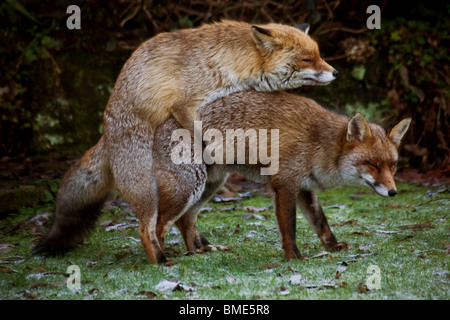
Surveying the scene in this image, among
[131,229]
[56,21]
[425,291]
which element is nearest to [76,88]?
[56,21]

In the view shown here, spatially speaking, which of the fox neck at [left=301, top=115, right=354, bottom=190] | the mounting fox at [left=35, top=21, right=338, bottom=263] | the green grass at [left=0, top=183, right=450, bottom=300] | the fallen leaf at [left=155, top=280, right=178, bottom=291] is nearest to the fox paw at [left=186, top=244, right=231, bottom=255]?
the green grass at [left=0, top=183, right=450, bottom=300]

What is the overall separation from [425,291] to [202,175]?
268 centimetres

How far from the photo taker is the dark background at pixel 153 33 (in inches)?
418

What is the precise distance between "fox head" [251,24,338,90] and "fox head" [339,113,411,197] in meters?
0.64

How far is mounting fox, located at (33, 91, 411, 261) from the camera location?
607 cm

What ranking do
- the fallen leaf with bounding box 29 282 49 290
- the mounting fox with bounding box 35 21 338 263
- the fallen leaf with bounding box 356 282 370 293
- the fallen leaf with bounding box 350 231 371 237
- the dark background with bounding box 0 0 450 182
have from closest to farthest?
the fallen leaf with bounding box 356 282 370 293 < the fallen leaf with bounding box 29 282 49 290 < the mounting fox with bounding box 35 21 338 263 < the fallen leaf with bounding box 350 231 371 237 < the dark background with bounding box 0 0 450 182

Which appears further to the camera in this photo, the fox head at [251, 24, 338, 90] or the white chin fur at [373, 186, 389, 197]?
the fox head at [251, 24, 338, 90]

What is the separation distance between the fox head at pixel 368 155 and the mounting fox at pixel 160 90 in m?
0.66

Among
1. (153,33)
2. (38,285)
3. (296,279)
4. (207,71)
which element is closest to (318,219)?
(296,279)

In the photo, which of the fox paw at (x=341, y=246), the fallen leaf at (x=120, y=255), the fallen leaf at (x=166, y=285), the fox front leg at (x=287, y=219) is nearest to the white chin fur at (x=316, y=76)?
the fox front leg at (x=287, y=219)

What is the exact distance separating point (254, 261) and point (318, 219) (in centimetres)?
92

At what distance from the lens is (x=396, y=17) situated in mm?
11219

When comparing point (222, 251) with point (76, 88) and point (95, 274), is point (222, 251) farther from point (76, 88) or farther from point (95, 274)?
point (76, 88)

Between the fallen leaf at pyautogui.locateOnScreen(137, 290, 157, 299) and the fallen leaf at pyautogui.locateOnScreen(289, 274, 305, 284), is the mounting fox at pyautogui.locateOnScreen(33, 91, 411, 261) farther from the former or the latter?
the fallen leaf at pyautogui.locateOnScreen(137, 290, 157, 299)
